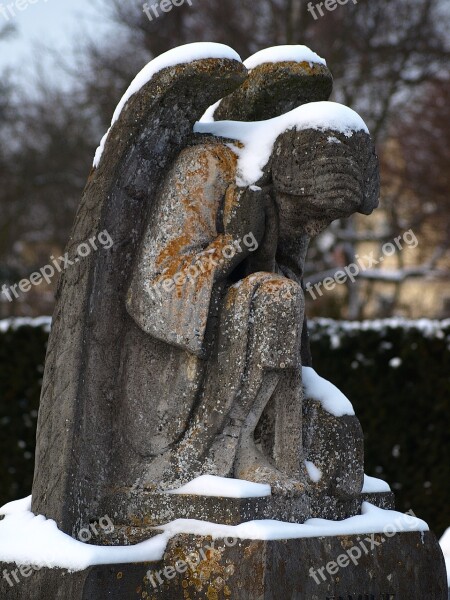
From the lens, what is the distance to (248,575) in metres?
3.81

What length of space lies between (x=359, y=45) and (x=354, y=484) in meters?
11.9

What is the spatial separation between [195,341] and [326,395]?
70 centimetres

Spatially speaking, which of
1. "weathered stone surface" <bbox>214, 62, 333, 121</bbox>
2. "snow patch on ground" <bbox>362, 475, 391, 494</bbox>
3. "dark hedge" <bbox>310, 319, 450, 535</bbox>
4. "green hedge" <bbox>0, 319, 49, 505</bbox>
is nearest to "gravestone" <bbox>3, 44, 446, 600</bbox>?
"snow patch on ground" <bbox>362, 475, 391, 494</bbox>

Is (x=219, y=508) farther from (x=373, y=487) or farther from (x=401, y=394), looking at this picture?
(x=401, y=394)

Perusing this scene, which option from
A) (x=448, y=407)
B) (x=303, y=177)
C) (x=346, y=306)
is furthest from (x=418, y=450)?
(x=346, y=306)

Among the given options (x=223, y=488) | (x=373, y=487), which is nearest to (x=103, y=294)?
(x=223, y=488)

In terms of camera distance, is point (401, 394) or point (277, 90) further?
point (401, 394)

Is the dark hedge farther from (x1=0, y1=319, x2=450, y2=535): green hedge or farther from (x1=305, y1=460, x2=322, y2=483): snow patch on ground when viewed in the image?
(x1=305, y1=460, x2=322, y2=483): snow patch on ground

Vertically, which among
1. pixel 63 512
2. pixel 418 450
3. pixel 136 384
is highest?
pixel 136 384

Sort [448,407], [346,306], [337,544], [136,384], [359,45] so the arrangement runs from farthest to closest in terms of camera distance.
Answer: [346,306] < [359,45] < [448,407] < [136,384] < [337,544]

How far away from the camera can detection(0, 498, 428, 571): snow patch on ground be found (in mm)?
3891

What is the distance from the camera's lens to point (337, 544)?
407cm

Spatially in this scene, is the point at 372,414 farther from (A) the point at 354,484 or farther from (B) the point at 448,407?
(A) the point at 354,484

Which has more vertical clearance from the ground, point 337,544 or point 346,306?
point 346,306
